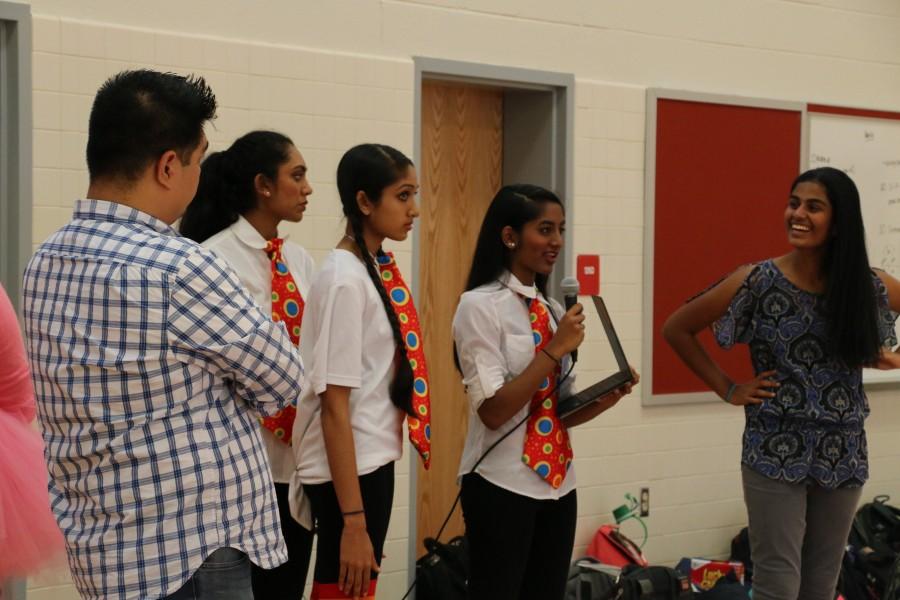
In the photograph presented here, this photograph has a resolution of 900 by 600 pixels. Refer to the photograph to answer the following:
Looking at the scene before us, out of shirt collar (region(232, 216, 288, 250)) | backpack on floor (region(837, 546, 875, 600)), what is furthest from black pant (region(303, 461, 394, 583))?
backpack on floor (region(837, 546, 875, 600))

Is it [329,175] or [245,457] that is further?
[329,175]

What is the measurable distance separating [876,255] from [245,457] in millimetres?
4466

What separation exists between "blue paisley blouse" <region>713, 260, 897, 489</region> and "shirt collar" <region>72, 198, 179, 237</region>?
1.97 meters

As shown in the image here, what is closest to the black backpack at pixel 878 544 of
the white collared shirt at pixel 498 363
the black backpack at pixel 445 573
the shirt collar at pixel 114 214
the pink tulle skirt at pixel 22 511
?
the black backpack at pixel 445 573

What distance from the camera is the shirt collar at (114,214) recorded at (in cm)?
176

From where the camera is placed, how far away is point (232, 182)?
288 centimetres

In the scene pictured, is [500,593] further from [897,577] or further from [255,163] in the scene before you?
[897,577]

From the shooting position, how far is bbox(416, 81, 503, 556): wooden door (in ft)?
15.1

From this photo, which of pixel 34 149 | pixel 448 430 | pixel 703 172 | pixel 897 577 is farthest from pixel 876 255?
pixel 34 149

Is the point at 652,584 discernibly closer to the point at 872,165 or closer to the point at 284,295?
the point at 284,295

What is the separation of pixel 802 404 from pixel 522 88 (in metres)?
1.99

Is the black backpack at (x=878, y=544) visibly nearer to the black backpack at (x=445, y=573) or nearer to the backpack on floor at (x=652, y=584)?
the backpack on floor at (x=652, y=584)

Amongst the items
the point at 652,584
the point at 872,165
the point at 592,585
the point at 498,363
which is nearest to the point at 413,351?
the point at 498,363

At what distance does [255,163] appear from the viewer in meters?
2.84
